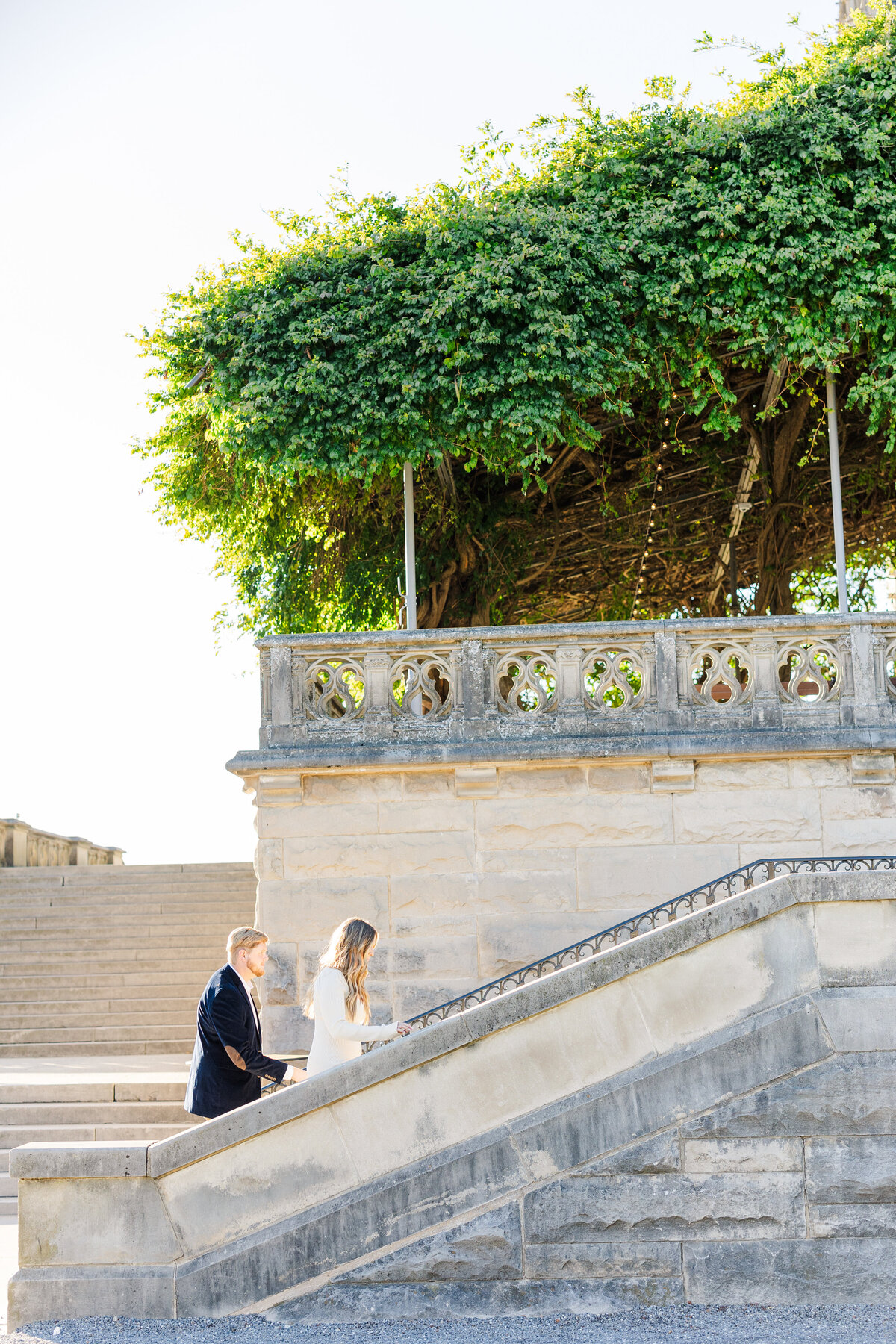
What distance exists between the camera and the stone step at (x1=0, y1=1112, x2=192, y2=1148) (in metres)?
7.64

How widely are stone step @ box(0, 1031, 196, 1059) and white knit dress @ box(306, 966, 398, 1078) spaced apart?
4481 millimetres

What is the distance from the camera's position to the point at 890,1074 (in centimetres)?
515

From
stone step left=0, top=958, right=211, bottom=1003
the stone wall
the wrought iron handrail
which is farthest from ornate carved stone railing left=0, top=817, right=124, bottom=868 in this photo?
the stone wall

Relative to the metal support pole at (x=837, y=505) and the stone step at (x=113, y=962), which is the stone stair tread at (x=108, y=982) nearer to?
the stone step at (x=113, y=962)

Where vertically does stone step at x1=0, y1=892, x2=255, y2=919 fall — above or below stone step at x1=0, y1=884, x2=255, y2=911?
below

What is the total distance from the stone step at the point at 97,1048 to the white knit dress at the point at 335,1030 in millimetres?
4481

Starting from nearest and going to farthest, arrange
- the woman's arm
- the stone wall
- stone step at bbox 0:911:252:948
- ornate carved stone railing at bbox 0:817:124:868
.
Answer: the stone wall → the woman's arm → stone step at bbox 0:911:252:948 → ornate carved stone railing at bbox 0:817:124:868

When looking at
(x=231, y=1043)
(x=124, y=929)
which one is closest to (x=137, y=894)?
(x=124, y=929)

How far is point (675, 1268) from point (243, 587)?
31.4 ft

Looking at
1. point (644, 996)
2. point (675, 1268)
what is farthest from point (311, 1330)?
point (644, 996)

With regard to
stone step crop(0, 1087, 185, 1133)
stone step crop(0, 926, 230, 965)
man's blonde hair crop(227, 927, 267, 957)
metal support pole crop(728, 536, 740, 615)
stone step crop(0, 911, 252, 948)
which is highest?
metal support pole crop(728, 536, 740, 615)

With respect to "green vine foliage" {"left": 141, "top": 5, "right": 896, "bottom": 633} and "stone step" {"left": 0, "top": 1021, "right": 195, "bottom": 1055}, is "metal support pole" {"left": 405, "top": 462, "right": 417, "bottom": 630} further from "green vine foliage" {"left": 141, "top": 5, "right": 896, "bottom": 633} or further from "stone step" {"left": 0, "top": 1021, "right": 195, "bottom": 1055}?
"stone step" {"left": 0, "top": 1021, "right": 195, "bottom": 1055}

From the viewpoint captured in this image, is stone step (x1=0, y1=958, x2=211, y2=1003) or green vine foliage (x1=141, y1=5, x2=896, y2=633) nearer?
green vine foliage (x1=141, y1=5, x2=896, y2=633)

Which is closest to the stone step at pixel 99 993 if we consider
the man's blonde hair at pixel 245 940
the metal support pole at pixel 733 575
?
the man's blonde hair at pixel 245 940
